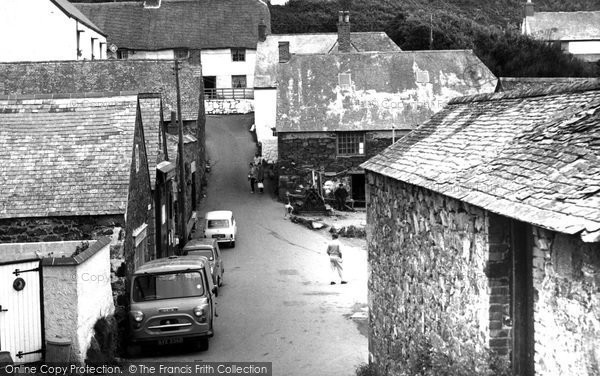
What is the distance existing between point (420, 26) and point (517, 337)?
61365mm

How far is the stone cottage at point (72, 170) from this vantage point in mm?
17812

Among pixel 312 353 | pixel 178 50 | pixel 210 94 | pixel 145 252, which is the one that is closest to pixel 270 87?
pixel 210 94

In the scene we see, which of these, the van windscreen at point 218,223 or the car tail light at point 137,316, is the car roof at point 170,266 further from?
the van windscreen at point 218,223

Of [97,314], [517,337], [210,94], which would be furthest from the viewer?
[210,94]

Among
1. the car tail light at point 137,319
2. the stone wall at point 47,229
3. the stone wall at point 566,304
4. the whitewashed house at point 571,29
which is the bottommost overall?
the car tail light at point 137,319

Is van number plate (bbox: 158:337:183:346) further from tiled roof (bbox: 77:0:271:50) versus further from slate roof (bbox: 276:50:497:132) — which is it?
tiled roof (bbox: 77:0:271:50)

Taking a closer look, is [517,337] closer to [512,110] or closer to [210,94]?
[512,110]

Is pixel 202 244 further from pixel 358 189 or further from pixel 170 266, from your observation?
pixel 358 189

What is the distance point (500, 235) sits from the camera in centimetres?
842

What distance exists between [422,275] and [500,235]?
284cm

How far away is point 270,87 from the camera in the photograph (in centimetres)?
5309

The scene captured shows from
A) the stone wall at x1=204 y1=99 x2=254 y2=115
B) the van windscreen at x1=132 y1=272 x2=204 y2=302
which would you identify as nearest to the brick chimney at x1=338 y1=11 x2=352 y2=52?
the stone wall at x1=204 y1=99 x2=254 y2=115

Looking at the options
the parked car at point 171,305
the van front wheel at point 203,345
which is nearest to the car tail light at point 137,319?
the parked car at point 171,305

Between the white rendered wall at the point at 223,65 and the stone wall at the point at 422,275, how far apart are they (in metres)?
55.4
